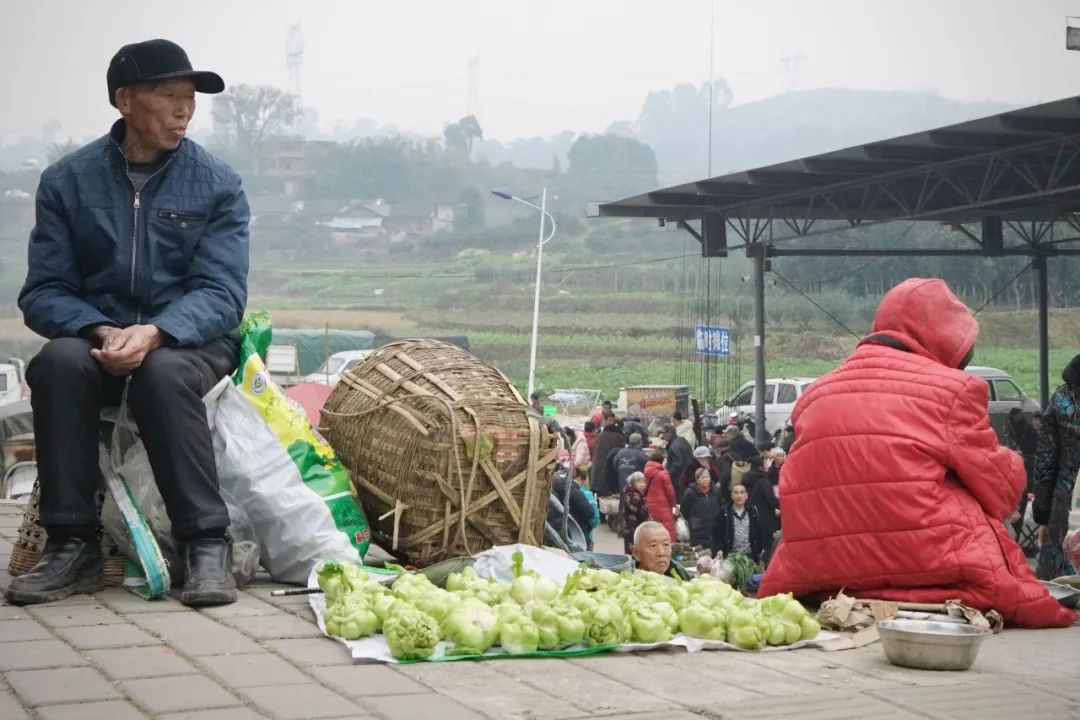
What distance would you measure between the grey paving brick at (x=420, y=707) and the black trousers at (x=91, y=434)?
148 cm

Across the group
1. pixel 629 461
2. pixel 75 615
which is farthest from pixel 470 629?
pixel 629 461

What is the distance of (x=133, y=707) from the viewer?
3.51 m

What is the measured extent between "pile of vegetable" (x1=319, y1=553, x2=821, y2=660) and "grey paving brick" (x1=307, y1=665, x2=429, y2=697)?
0.47 feet

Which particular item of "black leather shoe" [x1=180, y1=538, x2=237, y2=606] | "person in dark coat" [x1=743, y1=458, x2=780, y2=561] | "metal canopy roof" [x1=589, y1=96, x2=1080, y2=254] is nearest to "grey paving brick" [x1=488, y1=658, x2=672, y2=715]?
"black leather shoe" [x1=180, y1=538, x2=237, y2=606]

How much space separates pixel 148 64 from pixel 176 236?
2.05 feet

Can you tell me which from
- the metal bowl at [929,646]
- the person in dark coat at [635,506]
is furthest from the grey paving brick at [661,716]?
the person in dark coat at [635,506]

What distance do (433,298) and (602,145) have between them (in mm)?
44583

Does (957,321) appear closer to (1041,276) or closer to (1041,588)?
(1041,588)

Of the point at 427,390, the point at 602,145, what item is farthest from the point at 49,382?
the point at 602,145

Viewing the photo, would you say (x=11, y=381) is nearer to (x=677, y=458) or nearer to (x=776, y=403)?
(x=677, y=458)

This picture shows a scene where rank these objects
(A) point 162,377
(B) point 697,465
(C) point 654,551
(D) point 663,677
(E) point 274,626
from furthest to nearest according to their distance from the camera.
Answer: (B) point 697,465 < (C) point 654,551 < (A) point 162,377 < (E) point 274,626 < (D) point 663,677

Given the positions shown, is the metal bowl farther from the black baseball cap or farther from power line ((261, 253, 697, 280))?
power line ((261, 253, 697, 280))

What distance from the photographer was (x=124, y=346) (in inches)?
194

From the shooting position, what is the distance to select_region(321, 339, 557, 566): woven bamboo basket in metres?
5.75
